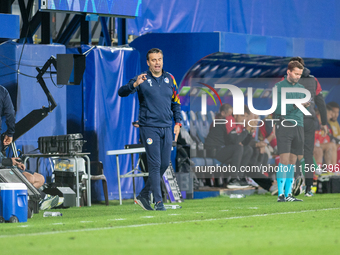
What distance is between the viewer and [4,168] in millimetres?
7559

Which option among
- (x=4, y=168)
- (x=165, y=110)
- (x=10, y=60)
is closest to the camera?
(x=4, y=168)

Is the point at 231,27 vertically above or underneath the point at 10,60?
above

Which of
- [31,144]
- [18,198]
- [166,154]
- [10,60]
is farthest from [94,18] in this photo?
[18,198]

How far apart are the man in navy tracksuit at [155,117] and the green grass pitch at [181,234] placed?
1.36ft

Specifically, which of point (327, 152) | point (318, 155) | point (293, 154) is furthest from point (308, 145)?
point (327, 152)

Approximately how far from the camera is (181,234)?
17.9 feet

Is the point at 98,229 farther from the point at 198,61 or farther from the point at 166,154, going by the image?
the point at 198,61

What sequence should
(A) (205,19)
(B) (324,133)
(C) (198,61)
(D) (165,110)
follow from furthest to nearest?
(B) (324,133) → (A) (205,19) → (C) (198,61) → (D) (165,110)

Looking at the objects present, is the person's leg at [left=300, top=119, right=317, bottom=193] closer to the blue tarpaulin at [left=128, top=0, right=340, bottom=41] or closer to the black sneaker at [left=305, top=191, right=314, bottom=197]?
the black sneaker at [left=305, top=191, right=314, bottom=197]

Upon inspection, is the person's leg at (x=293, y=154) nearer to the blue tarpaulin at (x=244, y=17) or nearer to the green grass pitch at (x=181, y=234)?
the green grass pitch at (x=181, y=234)

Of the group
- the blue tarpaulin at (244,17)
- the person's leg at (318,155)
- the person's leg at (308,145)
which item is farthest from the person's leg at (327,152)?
the person's leg at (308,145)

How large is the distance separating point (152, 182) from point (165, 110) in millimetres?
865

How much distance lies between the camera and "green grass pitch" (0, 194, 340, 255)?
4.56 m

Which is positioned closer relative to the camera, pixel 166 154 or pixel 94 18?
pixel 166 154
